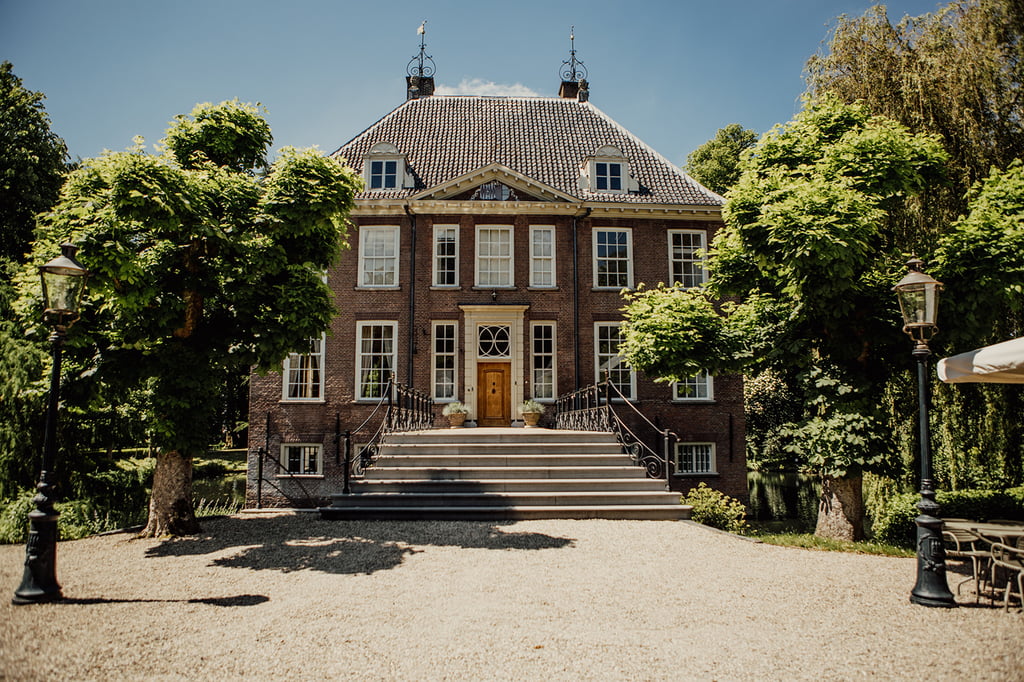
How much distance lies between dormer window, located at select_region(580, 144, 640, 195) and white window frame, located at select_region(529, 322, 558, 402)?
4.95m

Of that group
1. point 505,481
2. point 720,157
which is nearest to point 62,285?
point 505,481

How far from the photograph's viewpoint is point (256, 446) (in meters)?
18.0

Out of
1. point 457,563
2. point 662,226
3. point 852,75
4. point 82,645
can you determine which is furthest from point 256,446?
point 852,75

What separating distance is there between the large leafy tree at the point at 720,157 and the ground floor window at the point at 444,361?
1734 cm

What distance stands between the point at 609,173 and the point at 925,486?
50.0 feet

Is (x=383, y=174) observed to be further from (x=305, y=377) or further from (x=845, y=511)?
(x=845, y=511)

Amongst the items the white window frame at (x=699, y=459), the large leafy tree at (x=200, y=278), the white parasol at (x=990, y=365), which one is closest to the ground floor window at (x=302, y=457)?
the large leafy tree at (x=200, y=278)

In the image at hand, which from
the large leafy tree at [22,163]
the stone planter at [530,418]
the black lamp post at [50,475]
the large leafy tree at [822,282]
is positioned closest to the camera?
the black lamp post at [50,475]

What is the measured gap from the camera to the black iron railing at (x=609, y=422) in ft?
47.3

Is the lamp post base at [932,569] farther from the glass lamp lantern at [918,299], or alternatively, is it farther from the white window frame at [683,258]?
the white window frame at [683,258]

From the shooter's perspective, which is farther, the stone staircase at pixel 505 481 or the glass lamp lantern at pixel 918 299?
the stone staircase at pixel 505 481

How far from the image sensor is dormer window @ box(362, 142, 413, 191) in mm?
19578

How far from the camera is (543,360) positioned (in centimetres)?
1916

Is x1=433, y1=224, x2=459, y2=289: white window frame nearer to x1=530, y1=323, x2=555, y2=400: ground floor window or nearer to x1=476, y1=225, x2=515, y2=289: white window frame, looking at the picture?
x1=476, y1=225, x2=515, y2=289: white window frame
